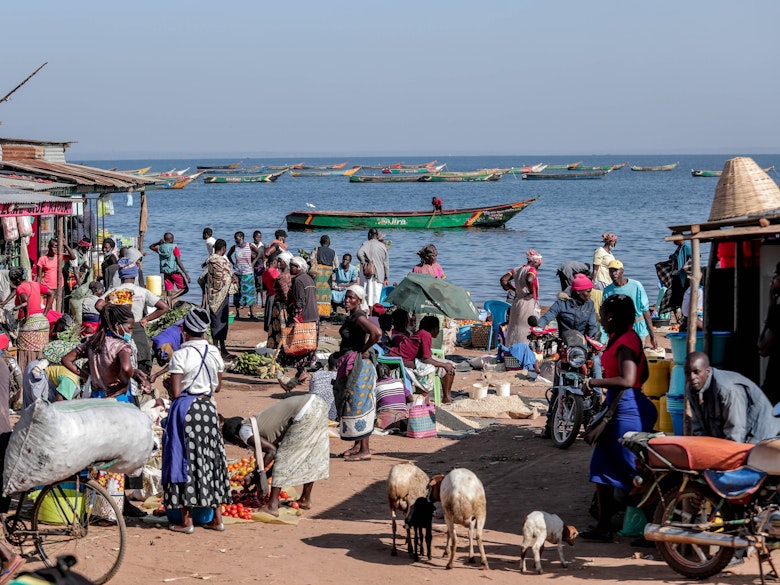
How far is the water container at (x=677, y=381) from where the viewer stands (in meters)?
7.15

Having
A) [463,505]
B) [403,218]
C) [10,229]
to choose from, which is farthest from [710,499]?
[403,218]

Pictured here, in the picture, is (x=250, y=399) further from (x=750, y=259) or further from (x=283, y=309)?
(x=750, y=259)

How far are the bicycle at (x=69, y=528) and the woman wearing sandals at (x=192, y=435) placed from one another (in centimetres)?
70

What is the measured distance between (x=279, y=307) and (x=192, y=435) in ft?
21.9

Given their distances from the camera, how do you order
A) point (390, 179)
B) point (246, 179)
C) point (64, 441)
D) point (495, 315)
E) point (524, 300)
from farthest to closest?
point (246, 179) → point (390, 179) → point (495, 315) → point (524, 300) → point (64, 441)

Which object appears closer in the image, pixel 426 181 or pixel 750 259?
pixel 750 259

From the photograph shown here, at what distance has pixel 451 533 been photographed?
6.68 metres

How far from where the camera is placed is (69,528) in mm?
6402

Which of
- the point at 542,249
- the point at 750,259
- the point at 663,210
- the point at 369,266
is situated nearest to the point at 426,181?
the point at 663,210

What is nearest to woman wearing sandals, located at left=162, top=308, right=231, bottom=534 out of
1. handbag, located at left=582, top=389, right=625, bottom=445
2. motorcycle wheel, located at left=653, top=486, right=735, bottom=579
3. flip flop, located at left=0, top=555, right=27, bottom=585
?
flip flop, located at left=0, top=555, right=27, bottom=585

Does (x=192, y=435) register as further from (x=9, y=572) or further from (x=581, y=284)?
(x=581, y=284)

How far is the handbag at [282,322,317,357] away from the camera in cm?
1348

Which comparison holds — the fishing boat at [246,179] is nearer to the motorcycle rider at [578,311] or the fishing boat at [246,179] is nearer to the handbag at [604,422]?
the motorcycle rider at [578,311]

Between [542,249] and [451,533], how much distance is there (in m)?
36.1
